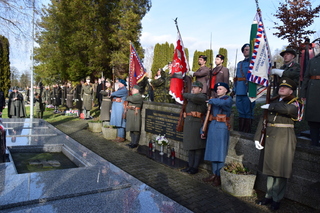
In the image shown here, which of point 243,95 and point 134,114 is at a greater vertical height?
point 243,95

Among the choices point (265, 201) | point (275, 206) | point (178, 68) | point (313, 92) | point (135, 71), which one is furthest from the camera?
point (135, 71)

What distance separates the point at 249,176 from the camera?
462 cm

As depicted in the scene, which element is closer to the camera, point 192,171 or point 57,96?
point 192,171

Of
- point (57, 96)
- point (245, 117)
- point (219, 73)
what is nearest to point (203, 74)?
point (219, 73)

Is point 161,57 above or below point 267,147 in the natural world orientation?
above

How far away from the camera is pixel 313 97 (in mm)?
5242

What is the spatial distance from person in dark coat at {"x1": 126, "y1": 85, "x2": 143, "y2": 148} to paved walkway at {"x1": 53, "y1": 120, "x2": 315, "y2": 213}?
54cm

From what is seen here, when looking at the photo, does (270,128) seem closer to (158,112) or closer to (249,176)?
(249,176)

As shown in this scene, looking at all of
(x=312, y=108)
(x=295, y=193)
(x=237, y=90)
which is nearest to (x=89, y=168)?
(x=295, y=193)

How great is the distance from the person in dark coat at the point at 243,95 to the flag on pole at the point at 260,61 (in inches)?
54.7

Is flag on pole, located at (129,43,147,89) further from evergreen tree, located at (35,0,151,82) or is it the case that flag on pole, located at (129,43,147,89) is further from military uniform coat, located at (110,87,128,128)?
evergreen tree, located at (35,0,151,82)

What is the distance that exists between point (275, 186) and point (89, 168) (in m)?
3.12

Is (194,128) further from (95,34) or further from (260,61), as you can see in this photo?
(95,34)

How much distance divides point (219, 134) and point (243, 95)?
1802 millimetres
